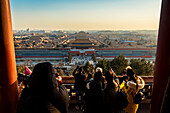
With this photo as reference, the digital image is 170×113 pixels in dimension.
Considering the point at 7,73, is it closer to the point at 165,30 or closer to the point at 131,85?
the point at 131,85

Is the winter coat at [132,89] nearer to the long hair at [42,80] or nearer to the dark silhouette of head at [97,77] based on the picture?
the dark silhouette of head at [97,77]

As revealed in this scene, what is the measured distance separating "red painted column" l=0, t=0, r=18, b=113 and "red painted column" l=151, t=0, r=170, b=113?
1832 millimetres

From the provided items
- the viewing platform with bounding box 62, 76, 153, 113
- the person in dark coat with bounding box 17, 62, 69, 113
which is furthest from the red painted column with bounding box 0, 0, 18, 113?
the viewing platform with bounding box 62, 76, 153, 113

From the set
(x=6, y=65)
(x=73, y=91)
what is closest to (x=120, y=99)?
(x=73, y=91)

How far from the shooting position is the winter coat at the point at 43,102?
3.68 ft

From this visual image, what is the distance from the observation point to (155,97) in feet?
6.32

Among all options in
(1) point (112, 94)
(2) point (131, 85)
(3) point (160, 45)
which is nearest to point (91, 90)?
(1) point (112, 94)

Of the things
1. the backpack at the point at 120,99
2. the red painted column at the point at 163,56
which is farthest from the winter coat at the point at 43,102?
the red painted column at the point at 163,56

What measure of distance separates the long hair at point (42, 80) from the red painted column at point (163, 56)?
4.41 ft

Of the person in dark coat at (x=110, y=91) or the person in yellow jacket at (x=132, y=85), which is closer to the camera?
the person in dark coat at (x=110, y=91)

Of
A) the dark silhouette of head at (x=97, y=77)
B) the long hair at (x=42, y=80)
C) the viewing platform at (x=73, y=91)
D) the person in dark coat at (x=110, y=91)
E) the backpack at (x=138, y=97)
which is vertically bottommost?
the viewing platform at (x=73, y=91)

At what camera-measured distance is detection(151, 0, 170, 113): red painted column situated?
5.41 ft

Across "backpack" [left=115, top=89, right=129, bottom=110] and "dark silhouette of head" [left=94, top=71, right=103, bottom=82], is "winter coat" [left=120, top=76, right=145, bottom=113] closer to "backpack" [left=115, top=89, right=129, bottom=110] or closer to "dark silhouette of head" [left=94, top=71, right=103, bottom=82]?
"backpack" [left=115, top=89, right=129, bottom=110]

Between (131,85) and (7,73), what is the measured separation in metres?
1.57
